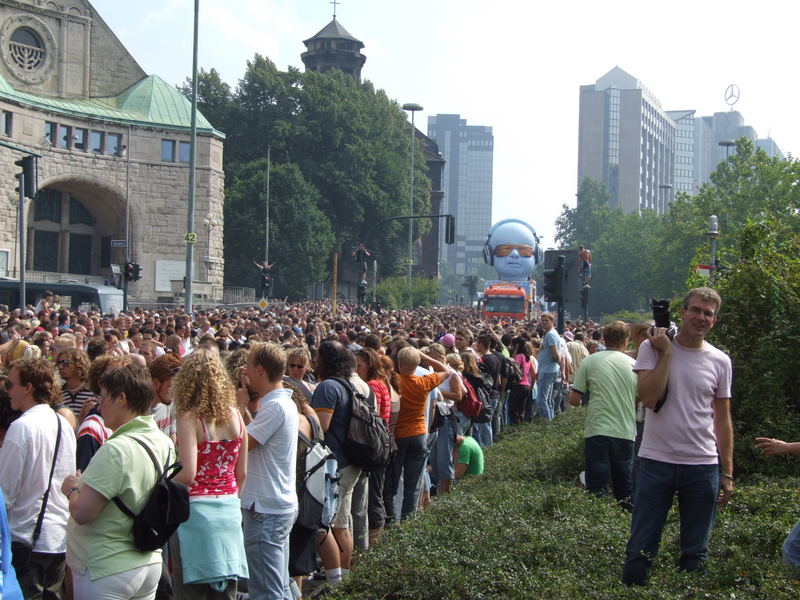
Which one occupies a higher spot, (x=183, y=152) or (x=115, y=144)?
(x=115, y=144)

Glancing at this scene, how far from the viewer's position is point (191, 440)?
4785 mm

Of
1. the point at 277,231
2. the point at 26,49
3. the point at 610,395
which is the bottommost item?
the point at 610,395

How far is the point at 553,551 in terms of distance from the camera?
6543mm

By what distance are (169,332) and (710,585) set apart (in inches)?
498

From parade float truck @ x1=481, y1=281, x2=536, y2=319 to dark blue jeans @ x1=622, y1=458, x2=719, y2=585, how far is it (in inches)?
1700

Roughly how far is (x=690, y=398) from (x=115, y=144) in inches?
2086

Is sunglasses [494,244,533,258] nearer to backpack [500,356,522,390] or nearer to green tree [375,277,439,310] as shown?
green tree [375,277,439,310]

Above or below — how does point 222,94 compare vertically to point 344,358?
above

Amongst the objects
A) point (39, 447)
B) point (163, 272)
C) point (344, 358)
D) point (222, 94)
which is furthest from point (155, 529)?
point (222, 94)

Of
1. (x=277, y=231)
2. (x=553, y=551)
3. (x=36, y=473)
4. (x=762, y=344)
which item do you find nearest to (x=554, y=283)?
(x=762, y=344)

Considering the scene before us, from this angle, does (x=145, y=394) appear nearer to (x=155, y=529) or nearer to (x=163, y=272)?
(x=155, y=529)

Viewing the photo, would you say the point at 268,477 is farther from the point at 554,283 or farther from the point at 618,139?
the point at 618,139

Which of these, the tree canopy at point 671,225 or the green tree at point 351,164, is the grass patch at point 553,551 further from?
the green tree at point 351,164

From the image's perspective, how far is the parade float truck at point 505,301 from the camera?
49.2 m
